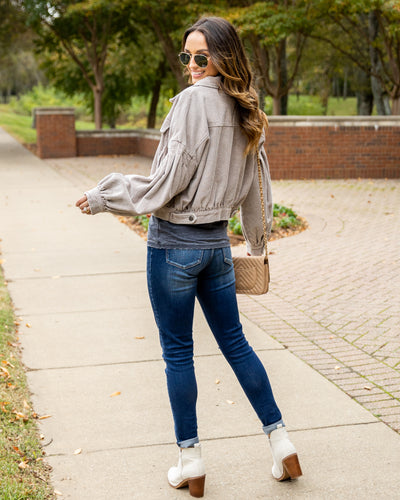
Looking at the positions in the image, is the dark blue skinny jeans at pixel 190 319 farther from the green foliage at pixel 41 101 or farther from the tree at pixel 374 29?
the green foliage at pixel 41 101

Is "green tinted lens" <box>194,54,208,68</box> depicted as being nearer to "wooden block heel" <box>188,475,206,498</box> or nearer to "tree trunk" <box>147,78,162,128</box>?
"wooden block heel" <box>188,475,206,498</box>

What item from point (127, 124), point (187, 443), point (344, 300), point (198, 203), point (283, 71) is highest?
point (283, 71)

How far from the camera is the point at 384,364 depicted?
15.4 ft

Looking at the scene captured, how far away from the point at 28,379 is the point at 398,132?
12564mm

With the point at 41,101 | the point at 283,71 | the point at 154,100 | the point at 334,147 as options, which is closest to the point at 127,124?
the point at 41,101

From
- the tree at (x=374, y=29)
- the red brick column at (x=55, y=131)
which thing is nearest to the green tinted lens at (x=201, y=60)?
the tree at (x=374, y=29)

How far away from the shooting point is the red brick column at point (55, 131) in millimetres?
20531

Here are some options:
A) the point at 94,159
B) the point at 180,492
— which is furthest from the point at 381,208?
the point at 94,159

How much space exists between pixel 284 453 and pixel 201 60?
5.44 feet

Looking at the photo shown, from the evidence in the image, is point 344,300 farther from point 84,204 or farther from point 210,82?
point 84,204

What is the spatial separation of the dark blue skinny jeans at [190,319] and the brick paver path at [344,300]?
3.59 feet

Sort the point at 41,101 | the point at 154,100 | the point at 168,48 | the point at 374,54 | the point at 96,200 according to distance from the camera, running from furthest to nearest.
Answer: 1. the point at 41,101
2. the point at 154,100
3. the point at 374,54
4. the point at 168,48
5. the point at 96,200

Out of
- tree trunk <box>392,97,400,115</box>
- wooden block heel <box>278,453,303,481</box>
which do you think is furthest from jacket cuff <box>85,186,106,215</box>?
tree trunk <box>392,97,400,115</box>

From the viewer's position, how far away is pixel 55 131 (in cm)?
2067
